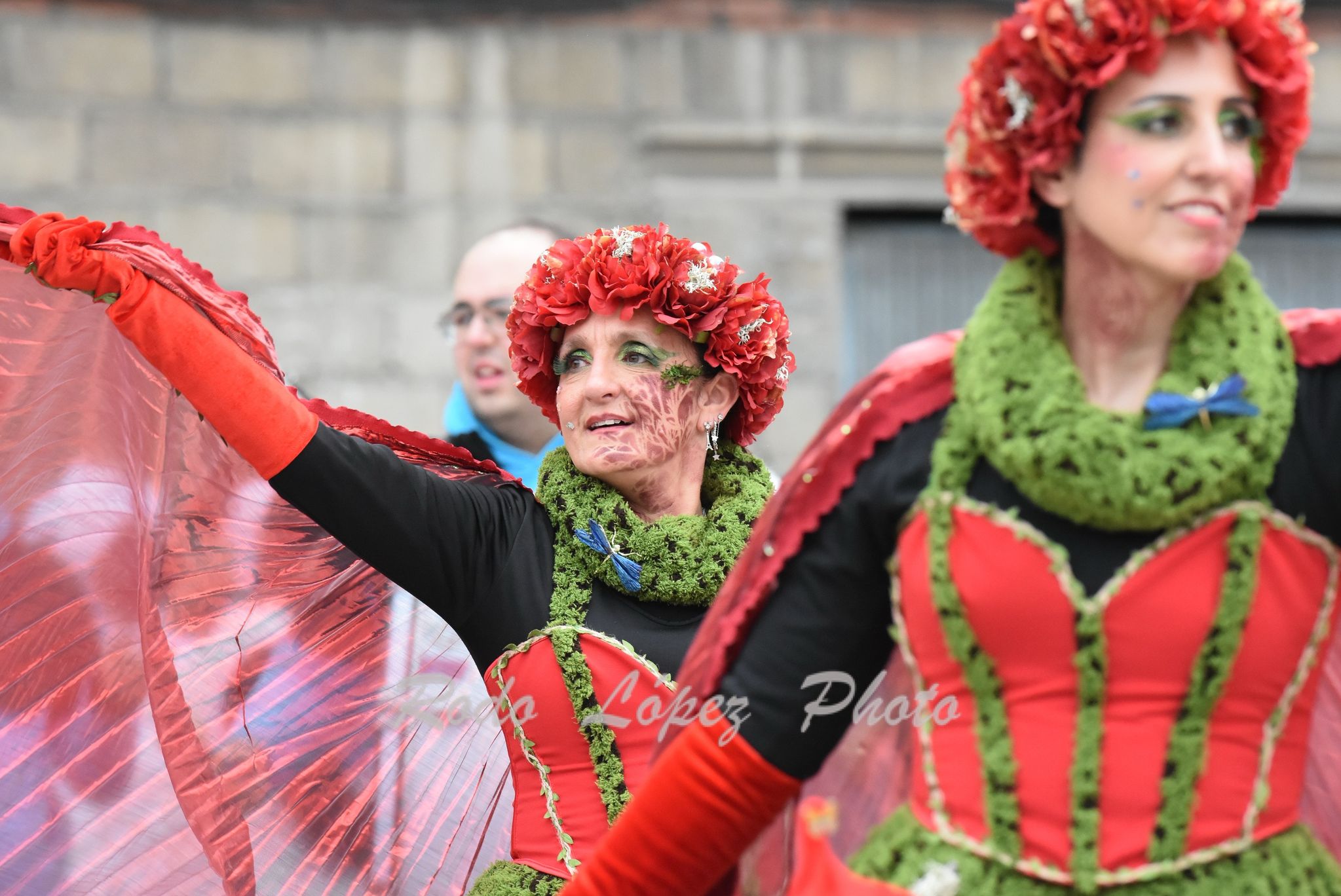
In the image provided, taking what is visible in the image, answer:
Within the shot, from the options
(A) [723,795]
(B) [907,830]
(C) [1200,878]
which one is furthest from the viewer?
(A) [723,795]

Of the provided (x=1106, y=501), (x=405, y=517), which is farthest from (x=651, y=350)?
(x=1106, y=501)

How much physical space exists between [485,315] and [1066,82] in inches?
89.9

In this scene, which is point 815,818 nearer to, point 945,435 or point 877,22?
point 945,435

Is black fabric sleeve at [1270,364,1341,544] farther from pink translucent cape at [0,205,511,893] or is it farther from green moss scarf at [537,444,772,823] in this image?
pink translucent cape at [0,205,511,893]

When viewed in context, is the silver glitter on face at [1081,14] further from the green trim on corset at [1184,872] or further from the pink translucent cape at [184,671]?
the pink translucent cape at [184,671]

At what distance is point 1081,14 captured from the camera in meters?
1.66

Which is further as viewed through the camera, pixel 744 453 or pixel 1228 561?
pixel 744 453

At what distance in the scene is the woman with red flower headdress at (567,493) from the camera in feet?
8.05

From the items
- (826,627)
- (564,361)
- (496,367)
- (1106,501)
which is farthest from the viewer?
(496,367)

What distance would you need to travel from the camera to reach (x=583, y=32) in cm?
591

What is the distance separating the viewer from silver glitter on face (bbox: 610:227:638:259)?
2.75 metres

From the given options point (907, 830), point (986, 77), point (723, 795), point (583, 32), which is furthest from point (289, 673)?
point (583, 32)

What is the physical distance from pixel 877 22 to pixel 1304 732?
15.0 ft

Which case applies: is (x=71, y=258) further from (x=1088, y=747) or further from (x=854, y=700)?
(x=1088, y=747)
